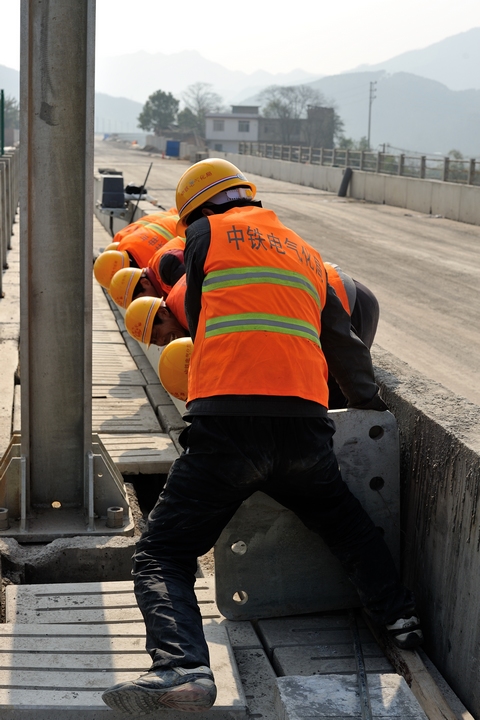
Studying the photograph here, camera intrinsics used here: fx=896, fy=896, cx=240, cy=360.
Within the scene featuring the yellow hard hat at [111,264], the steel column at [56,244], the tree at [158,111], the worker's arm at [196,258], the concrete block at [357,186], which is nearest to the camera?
the worker's arm at [196,258]

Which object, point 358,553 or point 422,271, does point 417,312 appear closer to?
point 422,271

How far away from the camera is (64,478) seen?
→ 16.4ft

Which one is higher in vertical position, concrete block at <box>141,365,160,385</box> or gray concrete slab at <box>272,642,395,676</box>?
concrete block at <box>141,365,160,385</box>

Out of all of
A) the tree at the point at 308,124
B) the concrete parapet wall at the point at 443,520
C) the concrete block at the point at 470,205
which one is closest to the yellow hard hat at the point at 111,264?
the concrete parapet wall at the point at 443,520

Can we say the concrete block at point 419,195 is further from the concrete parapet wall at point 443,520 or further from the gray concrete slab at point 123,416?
the concrete parapet wall at point 443,520

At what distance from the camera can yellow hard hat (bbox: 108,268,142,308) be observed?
8.05 m

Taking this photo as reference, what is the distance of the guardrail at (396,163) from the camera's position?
88.7 ft

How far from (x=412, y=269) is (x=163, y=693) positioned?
14755 millimetres

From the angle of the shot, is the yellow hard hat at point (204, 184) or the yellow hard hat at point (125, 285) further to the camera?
the yellow hard hat at point (125, 285)

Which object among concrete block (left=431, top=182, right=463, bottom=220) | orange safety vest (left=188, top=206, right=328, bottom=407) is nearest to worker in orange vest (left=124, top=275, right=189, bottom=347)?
orange safety vest (left=188, top=206, right=328, bottom=407)

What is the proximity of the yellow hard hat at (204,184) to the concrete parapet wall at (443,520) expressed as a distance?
1264 millimetres

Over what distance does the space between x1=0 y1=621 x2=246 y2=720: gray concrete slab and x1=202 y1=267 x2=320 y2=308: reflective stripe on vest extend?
1.47 m

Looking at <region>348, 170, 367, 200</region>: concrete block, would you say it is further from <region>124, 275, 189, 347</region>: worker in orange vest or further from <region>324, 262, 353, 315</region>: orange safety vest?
<region>324, 262, 353, 315</region>: orange safety vest

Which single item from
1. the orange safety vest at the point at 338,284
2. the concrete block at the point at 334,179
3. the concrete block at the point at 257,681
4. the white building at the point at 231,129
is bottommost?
the concrete block at the point at 257,681
